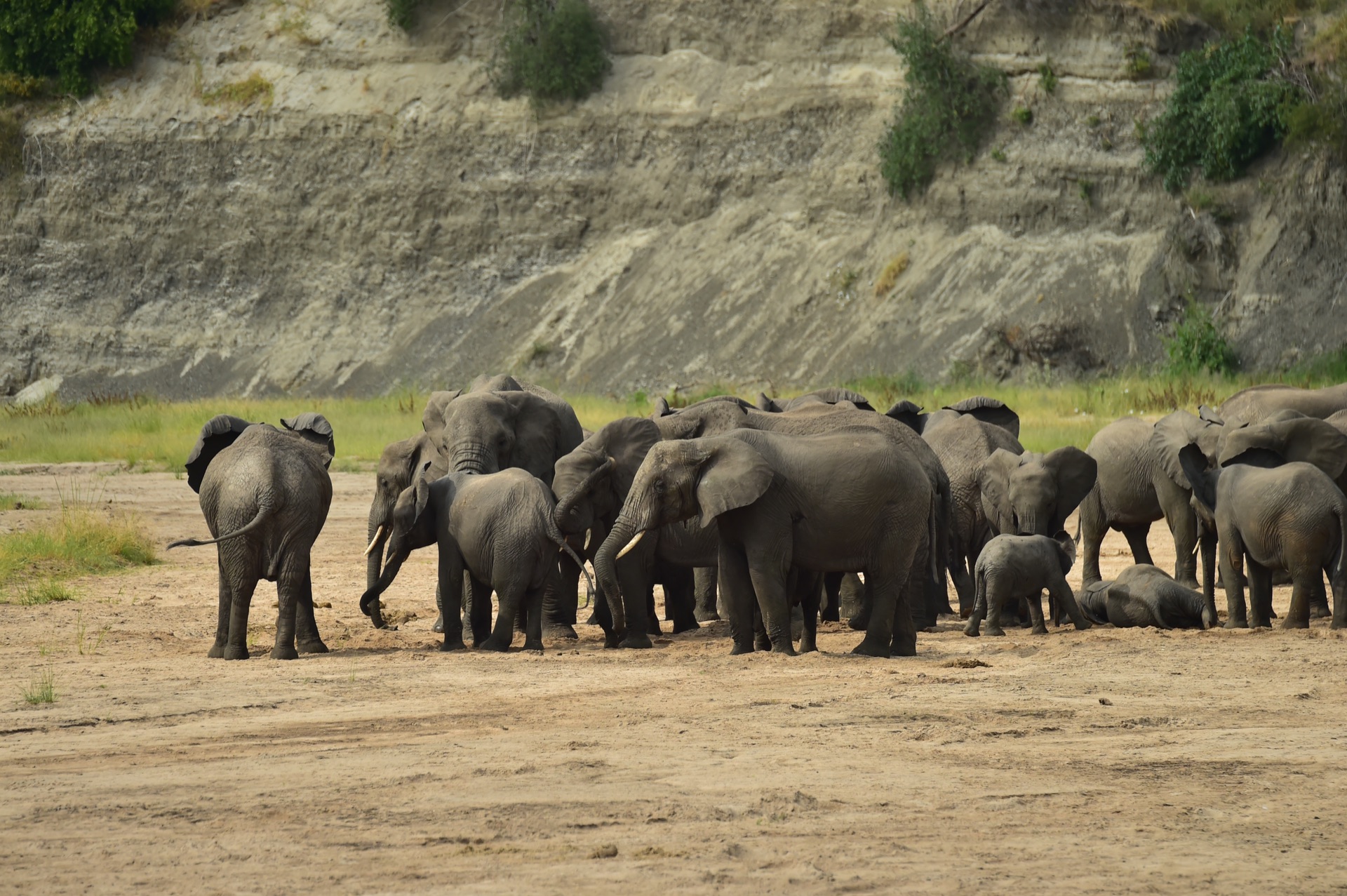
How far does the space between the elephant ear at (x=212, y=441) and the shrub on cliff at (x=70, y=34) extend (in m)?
41.1

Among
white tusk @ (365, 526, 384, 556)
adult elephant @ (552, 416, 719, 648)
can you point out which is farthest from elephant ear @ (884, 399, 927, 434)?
white tusk @ (365, 526, 384, 556)

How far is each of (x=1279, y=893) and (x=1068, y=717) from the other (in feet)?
11.0

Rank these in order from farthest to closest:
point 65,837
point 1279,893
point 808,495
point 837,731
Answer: point 808,495 < point 837,731 < point 65,837 < point 1279,893

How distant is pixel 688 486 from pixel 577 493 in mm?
1501

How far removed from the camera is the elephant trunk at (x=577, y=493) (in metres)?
13.1

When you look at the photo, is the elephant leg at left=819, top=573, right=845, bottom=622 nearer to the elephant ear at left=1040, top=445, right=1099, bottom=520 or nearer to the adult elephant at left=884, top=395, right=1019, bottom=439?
the elephant ear at left=1040, top=445, right=1099, bottom=520

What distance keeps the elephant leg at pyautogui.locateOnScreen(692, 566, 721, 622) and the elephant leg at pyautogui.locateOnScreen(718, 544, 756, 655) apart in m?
3.03

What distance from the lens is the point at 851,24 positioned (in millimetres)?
46188

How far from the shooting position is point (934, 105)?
42.8 meters

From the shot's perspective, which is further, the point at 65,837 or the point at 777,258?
the point at 777,258

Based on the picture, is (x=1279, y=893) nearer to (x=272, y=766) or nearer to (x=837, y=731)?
(x=837, y=731)

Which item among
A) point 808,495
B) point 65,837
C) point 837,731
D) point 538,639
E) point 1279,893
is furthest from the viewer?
point 538,639

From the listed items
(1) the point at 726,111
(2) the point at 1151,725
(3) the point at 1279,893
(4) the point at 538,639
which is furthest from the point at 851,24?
(3) the point at 1279,893

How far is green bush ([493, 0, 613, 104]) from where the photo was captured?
157 ft
